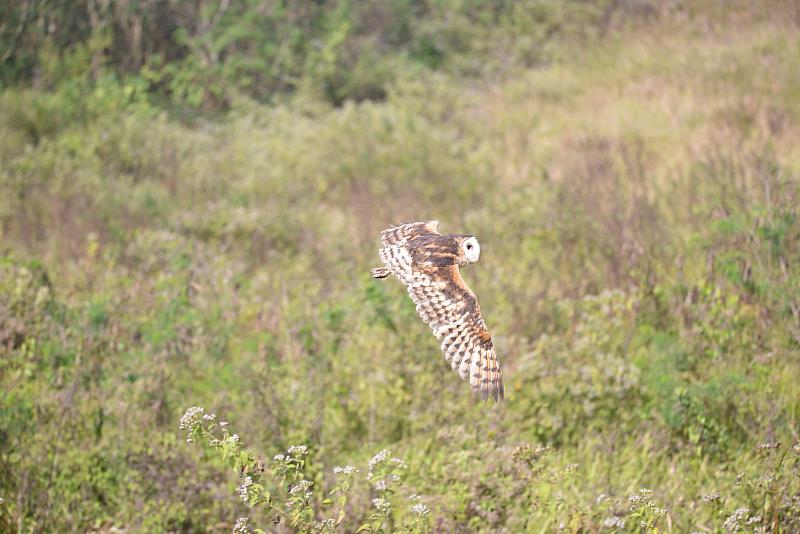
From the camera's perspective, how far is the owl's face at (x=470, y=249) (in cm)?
400

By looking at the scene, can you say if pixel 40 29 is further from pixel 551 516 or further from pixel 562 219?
pixel 551 516

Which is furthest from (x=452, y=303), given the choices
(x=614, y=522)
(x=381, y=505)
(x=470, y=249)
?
(x=614, y=522)

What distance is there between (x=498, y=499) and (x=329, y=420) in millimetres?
1142

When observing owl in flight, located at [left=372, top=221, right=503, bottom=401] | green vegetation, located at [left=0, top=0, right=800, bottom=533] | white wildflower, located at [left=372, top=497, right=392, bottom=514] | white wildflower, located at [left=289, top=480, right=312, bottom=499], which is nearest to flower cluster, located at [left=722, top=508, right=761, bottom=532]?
green vegetation, located at [left=0, top=0, right=800, bottom=533]

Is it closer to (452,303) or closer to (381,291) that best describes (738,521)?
(452,303)

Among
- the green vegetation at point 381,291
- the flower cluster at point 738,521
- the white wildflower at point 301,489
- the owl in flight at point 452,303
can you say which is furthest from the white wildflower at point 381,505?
the flower cluster at point 738,521

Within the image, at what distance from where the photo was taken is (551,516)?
14.1 ft

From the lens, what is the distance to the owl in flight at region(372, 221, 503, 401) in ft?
12.2

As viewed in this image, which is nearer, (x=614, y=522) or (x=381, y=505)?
(x=381, y=505)

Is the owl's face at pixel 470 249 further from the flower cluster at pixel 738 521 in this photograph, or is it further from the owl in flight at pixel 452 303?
the flower cluster at pixel 738 521

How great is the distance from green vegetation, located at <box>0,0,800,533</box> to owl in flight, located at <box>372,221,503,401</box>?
19.8 inches

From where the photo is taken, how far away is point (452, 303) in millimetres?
3850

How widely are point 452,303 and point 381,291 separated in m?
2.29

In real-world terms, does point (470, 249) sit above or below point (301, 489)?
above
